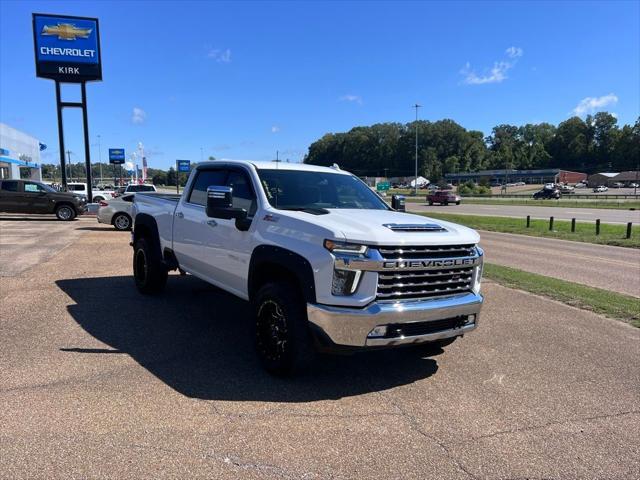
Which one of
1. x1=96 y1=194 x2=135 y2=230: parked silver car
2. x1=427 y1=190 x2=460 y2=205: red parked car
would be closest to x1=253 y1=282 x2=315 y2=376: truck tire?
x1=96 y1=194 x2=135 y2=230: parked silver car

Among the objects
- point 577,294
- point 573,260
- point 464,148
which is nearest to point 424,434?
point 577,294

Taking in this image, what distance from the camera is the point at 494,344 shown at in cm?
577

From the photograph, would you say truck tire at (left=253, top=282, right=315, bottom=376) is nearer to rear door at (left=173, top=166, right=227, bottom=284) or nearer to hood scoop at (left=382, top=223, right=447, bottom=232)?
hood scoop at (left=382, top=223, right=447, bottom=232)

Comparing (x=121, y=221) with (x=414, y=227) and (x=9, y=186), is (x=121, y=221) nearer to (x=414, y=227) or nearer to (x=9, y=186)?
(x=9, y=186)

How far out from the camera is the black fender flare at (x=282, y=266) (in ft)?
13.6

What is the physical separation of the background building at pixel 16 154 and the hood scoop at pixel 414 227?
62.7 meters

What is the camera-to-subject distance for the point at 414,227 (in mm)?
4414

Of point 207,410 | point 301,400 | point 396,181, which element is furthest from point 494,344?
point 396,181

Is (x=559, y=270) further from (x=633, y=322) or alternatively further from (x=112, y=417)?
(x=112, y=417)

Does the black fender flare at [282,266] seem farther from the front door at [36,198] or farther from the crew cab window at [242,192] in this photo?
the front door at [36,198]

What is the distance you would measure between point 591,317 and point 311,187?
4451 millimetres

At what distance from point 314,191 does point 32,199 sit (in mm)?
19936

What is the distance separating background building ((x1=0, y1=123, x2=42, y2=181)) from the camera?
6076cm

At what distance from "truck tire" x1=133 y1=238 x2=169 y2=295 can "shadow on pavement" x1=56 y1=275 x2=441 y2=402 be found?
17cm
